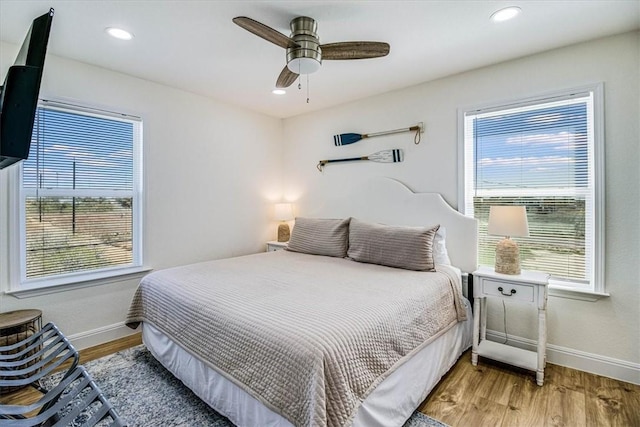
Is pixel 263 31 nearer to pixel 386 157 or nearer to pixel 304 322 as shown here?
pixel 304 322

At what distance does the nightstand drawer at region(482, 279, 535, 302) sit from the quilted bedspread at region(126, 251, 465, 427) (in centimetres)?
21

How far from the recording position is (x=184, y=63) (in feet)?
8.90

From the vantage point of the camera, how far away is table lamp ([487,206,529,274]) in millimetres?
2295

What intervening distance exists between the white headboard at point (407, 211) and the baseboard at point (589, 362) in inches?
28.8

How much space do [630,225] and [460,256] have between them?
3.76 ft

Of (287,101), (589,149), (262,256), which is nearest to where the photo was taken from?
(589,149)

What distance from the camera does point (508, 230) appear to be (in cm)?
233

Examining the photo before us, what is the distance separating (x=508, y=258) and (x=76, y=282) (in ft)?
11.6

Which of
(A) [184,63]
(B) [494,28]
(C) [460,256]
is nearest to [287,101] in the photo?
(A) [184,63]

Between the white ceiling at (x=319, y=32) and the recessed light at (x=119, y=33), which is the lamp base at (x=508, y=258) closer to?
the white ceiling at (x=319, y=32)

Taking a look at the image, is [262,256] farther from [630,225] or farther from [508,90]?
[630,225]

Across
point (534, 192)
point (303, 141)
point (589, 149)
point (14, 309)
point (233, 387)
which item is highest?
point (303, 141)

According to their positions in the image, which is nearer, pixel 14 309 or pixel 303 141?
pixel 14 309

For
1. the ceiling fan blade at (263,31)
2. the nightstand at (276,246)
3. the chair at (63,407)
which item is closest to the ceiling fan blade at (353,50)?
the ceiling fan blade at (263,31)
